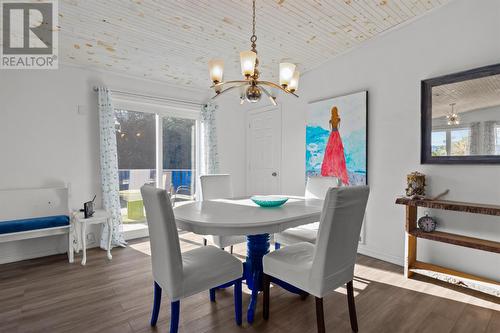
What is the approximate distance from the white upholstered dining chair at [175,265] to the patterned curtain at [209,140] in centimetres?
279

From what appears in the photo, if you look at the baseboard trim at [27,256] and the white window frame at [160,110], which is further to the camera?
the white window frame at [160,110]

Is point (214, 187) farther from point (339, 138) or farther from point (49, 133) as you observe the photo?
point (49, 133)

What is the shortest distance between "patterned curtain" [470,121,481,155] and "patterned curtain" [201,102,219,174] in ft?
11.3

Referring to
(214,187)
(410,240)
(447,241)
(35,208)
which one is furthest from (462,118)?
(35,208)

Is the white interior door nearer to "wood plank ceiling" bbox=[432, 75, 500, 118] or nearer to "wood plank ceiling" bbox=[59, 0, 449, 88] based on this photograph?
"wood plank ceiling" bbox=[59, 0, 449, 88]

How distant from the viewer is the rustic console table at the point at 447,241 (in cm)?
235

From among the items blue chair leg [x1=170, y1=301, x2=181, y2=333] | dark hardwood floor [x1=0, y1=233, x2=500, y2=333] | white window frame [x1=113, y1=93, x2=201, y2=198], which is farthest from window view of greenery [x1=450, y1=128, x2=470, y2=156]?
white window frame [x1=113, y1=93, x2=201, y2=198]

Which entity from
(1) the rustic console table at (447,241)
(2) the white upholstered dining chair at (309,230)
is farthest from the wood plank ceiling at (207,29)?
(1) the rustic console table at (447,241)

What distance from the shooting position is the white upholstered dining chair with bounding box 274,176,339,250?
2.61 meters

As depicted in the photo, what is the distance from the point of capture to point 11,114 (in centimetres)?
318

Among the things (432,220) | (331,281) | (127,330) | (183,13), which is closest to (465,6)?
(432,220)

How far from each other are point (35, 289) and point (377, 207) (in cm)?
370

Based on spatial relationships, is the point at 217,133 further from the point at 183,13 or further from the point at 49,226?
the point at 49,226

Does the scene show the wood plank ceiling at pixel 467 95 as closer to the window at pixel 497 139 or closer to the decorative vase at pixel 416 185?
the window at pixel 497 139
